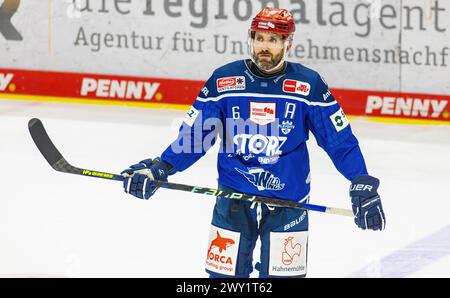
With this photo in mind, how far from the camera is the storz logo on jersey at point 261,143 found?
5191 millimetres

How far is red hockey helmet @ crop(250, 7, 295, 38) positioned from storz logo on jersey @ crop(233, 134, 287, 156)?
0.47 meters

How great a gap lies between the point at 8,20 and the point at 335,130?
6.88m

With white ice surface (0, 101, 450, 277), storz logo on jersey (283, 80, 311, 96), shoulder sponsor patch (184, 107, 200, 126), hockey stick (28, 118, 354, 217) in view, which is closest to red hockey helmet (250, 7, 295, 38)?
storz logo on jersey (283, 80, 311, 96)

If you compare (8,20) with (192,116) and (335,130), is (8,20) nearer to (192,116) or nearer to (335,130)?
(192,116)

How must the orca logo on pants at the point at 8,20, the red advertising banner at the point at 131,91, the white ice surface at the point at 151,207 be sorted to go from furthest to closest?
the orca logo on pants at the point at 8,20 → the red advertising banner at the point at 131,91 → the white ice surface at the point at 151,207

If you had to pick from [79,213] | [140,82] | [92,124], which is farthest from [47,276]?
[140,82]

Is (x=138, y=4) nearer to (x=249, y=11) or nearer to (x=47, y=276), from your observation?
(x=249, y=11)

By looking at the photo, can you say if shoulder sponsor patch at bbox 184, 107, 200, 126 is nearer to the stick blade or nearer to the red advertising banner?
the stick blade

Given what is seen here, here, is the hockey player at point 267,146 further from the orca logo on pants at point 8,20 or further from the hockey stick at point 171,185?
the orca logo on pants at point 8,20

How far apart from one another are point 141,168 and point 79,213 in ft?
8.49

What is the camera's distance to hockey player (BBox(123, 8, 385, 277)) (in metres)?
5.20

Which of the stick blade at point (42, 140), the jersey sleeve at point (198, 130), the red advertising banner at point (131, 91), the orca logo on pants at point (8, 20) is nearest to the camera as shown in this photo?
the jersey sleeve at point (198, 130)

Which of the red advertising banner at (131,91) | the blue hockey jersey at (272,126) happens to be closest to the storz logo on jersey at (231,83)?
the blue hockey jersey at (272,126)

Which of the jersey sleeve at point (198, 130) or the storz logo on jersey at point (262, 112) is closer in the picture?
the storz logo on jersey at point (262, 112)
